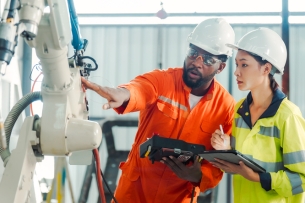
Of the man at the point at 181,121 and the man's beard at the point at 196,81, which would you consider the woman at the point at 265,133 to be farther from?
the man's beard at the point at 196,81

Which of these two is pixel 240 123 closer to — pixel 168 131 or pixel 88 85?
pixel 168 131

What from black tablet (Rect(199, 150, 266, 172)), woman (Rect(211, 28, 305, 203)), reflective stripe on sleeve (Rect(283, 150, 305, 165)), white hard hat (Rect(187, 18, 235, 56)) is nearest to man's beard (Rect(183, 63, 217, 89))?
white hard hat (Rect(187, 18, 235, 56))

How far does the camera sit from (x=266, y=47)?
7.32ft

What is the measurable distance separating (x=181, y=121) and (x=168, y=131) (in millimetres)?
94

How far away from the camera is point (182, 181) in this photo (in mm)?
2504

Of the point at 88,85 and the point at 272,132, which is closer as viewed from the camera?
the point at 88,85

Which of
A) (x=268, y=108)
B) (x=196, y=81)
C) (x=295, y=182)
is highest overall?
(x=196, y=81)

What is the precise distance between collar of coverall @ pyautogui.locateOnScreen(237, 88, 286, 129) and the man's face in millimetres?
333

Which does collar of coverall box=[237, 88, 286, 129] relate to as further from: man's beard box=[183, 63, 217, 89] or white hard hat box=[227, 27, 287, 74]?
man's beard box=[183, 63, 217, 89]

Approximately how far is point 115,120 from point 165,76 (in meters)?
1.90

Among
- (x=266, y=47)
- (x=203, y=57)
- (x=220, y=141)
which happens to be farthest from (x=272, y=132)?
(x=203, y=57)

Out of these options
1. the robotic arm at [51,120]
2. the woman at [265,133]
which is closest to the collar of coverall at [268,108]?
the woman at [265,133]

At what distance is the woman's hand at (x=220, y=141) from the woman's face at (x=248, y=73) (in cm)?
28

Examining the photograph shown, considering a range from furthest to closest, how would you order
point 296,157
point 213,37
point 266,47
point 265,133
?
point 213,37
point 266,47
point 265,133
point 296,157
